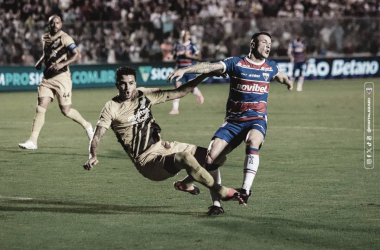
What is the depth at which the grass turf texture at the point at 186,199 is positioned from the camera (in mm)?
6066

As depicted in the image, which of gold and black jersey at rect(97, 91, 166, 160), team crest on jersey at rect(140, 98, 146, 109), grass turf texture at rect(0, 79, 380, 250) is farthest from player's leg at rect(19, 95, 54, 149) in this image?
team crest on jersey at rect(140, 98, 146, 109)

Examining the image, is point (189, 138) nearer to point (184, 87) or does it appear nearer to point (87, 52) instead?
point (184, 87)

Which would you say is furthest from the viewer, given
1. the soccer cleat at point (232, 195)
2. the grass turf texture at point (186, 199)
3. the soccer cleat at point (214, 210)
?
the soccer cleat at point (214, 210)

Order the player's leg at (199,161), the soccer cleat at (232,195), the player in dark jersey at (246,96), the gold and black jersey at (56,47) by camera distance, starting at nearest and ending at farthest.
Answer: the soccer cleat at (232,195), the player's leg at (199,161), the player in dark jersey at (246,96), the gold and black jersey at (56,47)

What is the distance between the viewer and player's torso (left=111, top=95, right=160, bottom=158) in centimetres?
708

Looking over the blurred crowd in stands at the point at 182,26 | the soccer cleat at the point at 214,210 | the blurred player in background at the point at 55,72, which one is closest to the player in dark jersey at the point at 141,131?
the soccer cleat at the point at 214,210

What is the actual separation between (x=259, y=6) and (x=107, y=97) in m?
11.0

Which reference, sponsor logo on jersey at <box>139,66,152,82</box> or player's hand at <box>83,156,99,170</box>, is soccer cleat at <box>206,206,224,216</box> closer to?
player's hand at <box>83,156,99,170</box>

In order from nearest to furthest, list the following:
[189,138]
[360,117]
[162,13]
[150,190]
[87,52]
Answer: [150,190] < [189,138] < [360,117] < [87,52] < [162,13]

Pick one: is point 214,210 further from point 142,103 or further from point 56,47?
point 56,47

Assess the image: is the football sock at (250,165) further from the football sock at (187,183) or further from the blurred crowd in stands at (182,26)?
the blurred crowd in stands at (182,26)

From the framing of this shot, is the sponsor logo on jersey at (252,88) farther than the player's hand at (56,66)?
No

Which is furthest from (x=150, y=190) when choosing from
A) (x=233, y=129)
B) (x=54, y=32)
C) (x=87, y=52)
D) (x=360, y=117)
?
(x=87, y=52)

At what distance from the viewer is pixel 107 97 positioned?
2327 cm
